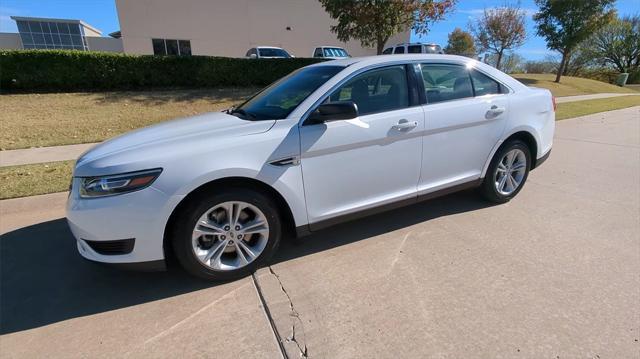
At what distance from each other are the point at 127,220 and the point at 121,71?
1125cm

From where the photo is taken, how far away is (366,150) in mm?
3129

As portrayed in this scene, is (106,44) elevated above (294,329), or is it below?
above

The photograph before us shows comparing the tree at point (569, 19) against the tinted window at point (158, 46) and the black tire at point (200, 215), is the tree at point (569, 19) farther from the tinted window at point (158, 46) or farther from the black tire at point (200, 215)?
the black tire at point (200, 215)

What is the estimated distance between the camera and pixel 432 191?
3.63 meters

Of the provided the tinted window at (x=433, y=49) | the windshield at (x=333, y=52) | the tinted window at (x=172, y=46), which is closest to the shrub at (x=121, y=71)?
the tinted window at (x=433, y=49)

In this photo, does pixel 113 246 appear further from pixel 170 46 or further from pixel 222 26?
pixel 222 26

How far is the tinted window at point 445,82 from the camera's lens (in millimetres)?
3552

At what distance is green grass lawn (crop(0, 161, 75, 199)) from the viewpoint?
4.78m

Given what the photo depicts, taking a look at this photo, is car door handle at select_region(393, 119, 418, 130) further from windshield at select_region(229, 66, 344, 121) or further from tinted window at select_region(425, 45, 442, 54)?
tinted window at select_region(425, 45, 442, 54)

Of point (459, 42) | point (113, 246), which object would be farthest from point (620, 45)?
point (113, 246)


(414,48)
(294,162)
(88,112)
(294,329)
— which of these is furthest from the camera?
(414,48)

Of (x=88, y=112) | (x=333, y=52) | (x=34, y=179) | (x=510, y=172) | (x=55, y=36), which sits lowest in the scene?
(x=34, y=179)

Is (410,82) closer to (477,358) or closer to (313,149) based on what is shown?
(313,149)

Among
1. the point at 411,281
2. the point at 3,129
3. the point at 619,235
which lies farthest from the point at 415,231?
the point at 3,129
